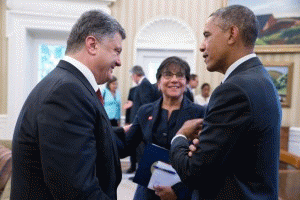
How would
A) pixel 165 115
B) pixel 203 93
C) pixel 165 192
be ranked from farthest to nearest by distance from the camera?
pixel 203 93
pixel 165 115
pixel 165 192

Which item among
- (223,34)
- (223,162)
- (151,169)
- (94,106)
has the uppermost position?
(223,34)

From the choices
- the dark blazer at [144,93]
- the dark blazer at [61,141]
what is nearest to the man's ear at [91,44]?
the dark blazer at [61,141]

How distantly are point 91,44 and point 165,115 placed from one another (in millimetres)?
885

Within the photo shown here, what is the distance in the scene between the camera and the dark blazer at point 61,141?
0.92 m

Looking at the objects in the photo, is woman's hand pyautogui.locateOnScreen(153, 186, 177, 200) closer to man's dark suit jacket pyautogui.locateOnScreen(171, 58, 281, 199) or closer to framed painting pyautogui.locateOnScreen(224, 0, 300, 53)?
man's dark suit jacket pyautogui.locateOnScreen(171, 58, 281, 199)

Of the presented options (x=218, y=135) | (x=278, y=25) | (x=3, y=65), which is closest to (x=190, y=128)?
(x=218, y=135)

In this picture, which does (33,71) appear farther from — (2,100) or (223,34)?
(223,34)

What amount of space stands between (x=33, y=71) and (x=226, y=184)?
5.36 metres

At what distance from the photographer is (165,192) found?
166 centimetres

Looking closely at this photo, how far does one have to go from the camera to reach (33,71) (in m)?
5.76

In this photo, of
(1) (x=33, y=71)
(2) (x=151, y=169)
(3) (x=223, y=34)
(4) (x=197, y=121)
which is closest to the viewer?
(3) (x=223, y=34)

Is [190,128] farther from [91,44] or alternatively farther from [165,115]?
[91,44]

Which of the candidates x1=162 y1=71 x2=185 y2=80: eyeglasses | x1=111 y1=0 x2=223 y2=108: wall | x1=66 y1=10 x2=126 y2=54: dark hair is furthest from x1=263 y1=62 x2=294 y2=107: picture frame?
x1=66 y1=10 x2=126 y2=54: dark hair

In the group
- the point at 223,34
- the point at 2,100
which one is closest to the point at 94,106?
the point at 223,34
